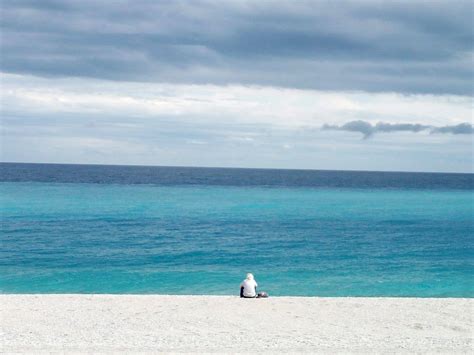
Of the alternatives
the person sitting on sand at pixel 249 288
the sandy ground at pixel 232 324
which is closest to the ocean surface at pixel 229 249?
the person sitting on sand at pixel 249 288

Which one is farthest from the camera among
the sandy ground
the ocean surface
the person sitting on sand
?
the ocean surface

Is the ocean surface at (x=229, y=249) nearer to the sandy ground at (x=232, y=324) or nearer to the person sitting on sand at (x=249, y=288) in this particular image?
the person sitting on sand at (x=249, y=288)

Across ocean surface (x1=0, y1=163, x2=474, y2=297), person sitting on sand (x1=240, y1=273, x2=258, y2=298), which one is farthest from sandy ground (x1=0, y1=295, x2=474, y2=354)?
ocean surface (x1=0, y1=163, x2=474, y2=297)

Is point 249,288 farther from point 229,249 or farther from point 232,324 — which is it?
point 229,249

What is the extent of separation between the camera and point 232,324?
17.3 m

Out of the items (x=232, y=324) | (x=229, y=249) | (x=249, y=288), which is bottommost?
(x=229, y=249)

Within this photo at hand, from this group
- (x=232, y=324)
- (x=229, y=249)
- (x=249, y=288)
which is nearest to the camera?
(x=232, y=324)

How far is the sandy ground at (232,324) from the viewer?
1482 cm

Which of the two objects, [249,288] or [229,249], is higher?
[249,288]

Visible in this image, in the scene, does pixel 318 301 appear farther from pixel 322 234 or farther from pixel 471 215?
pixel 471 215

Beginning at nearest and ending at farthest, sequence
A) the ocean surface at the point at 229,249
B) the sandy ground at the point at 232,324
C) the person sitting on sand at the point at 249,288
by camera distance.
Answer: the sandy ground at the point at 232,324 < the person sitting on sand at the point at 249,288 < the ocean surface at the point at 229,249

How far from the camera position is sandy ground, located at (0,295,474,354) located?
14.8 metres

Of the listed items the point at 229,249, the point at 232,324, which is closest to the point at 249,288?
the point at 232,324

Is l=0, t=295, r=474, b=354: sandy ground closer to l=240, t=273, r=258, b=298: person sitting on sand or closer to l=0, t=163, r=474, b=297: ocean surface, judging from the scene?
l=240, t=273, r=258, b=298: person sitting on sand
